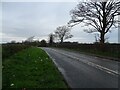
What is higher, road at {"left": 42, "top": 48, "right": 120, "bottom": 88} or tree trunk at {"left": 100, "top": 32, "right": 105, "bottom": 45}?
tree trunk at {"left": 100, "top": 32, "right": 105, "bottom": 45}

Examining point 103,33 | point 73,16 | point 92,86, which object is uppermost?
point 73,16

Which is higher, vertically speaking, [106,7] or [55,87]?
[106,7]

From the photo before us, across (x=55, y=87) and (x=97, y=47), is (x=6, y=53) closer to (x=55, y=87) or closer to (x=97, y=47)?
(x=55, y=87)

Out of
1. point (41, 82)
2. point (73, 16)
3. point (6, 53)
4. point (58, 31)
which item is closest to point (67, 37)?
point (58, 31)

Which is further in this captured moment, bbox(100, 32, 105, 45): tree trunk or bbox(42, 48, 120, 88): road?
bbox(100, 32, 105, 45): tree trunk

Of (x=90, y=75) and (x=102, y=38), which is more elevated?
(x=102, y=38)

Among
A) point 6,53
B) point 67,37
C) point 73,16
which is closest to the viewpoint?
point 6,53

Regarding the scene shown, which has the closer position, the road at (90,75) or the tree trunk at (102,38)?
the road at (90,75)

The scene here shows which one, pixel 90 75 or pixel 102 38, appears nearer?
pixel 90 75

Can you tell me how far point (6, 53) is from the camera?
25.4m

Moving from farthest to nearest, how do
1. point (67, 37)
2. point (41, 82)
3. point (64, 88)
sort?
point (67, 37)
point (41, 82)
point (64, 88)

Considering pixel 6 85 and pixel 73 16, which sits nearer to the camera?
pixel 6 85

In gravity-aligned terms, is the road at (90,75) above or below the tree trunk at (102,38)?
below

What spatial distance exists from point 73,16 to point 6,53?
78.9ft
